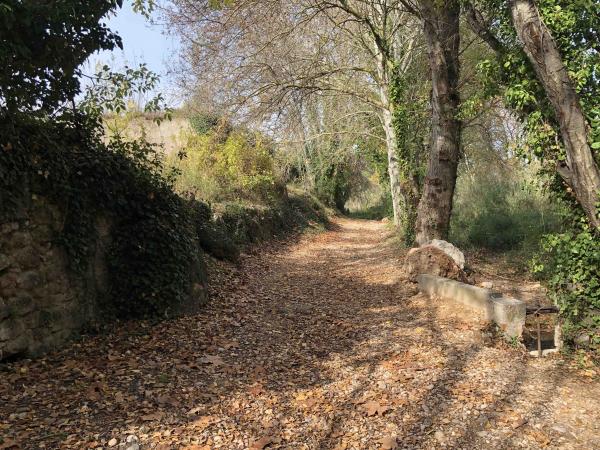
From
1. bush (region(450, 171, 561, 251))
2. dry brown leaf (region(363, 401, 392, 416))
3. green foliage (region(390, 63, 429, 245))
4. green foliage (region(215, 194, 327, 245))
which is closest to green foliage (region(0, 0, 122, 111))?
dry brown leaf (region(363, 401, 392, 416))

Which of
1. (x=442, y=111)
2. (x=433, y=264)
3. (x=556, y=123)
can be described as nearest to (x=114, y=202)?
(x=433, y=264)

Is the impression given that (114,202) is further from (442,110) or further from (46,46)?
(442,110)

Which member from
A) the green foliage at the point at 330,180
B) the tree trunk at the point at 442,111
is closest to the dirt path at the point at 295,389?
the tree trunk at the point at 442,111

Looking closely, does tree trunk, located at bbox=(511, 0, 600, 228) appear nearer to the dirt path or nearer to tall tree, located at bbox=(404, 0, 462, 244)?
the dirt path

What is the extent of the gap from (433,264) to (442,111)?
326 cm

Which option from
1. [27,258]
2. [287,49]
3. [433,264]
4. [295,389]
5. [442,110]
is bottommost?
[295,389]

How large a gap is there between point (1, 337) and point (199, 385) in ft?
6.30

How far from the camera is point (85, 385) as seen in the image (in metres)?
4.27

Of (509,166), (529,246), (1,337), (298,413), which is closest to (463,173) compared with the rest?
(509,166)

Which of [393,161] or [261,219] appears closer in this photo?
[261,219]

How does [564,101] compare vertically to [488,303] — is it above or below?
above

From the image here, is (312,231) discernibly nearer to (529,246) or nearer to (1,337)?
(529,246)

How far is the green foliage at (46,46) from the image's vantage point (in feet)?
14.4

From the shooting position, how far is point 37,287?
15.7ft
